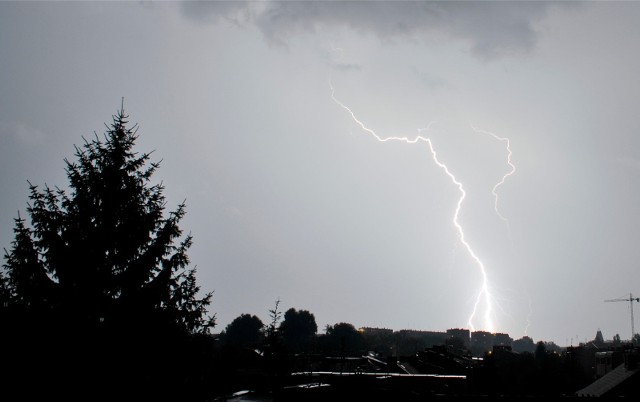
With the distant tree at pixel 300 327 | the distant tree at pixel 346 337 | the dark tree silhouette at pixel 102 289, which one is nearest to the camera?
the dark tree silhouette at pixel 102 289

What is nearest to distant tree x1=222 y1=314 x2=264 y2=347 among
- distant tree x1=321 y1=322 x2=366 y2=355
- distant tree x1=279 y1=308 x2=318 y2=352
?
distant tree x1=279 y1=308 x2=318 y2=352

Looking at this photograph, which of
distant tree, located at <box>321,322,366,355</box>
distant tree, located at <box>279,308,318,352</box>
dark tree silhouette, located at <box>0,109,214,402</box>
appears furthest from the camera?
distant tree, located at <box>279,308,318,352</box>

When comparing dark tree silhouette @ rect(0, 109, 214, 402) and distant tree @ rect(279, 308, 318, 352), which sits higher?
distant tree @ rect(279, 308, 318, 352)

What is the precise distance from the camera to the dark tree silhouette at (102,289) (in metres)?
13.2

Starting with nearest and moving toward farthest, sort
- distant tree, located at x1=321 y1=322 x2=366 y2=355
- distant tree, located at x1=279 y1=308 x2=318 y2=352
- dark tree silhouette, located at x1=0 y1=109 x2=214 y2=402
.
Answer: dark tree silhouette, located at x1=0 y1=109 x2=214 y2=402 → distant tree, located at x1=321 y1=322 x2=366 y2=355 → distant tree, located at x1=279 y1=308 x2=318 y2=352

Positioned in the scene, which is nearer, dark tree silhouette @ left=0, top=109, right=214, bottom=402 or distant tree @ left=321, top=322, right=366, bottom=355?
dark tree silhouette @ left=0, top=109, right=214, bottom=402

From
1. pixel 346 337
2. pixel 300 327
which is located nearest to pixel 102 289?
pixel 346 337

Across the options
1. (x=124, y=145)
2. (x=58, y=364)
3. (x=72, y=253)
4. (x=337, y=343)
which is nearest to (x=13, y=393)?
(x=58, y=364)

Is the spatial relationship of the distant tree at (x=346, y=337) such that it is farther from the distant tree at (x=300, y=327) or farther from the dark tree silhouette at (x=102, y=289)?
the dark tree silhouette at (x=102, y=289)

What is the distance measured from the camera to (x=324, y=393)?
21.8 m

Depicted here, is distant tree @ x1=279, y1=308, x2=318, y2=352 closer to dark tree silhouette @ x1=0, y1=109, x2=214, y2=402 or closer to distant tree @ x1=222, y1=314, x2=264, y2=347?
distant tree @ x1=222, y1=314, x2=264, y2=347

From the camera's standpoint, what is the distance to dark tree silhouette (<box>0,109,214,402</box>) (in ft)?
43.2

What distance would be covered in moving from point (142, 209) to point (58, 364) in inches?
192

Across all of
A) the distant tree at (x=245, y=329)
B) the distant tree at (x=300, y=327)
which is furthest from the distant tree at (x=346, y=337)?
the distant tree at (x=245, y=329)
